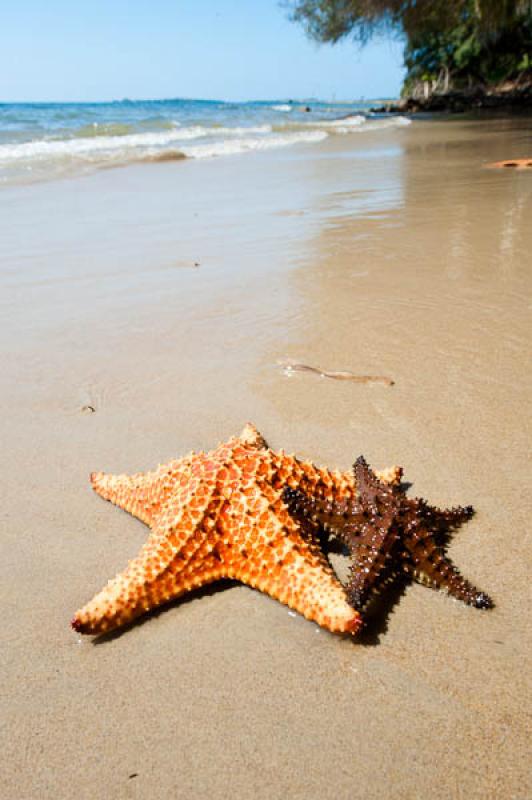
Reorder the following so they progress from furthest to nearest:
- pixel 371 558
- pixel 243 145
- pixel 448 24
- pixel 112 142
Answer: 1. pixel 448 24
2. pixel 112 142
3. pixel 243 145
4. pixel 371 558

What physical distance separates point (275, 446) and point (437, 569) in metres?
1.39

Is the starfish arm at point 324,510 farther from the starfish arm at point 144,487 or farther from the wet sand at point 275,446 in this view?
the starfish arm at point 144,487

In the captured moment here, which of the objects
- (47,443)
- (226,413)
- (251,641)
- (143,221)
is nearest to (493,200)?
(143,221)

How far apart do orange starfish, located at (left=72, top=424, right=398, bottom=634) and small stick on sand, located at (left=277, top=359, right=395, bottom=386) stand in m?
1.50

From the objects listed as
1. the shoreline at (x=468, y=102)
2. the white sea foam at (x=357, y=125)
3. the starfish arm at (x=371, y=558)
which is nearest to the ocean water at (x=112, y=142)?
the white sea foam at (x=357, y=125)

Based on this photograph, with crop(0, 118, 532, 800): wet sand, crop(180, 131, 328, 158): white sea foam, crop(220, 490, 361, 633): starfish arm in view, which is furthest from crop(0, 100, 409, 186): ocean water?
crop(220, 490, 361, 633): starfish arm

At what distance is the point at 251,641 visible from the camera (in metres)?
2.41

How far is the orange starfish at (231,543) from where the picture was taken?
2.31 meters

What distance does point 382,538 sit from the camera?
7.77 feet

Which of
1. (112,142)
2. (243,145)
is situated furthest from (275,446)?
(112,142)

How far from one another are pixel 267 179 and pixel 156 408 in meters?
9.79

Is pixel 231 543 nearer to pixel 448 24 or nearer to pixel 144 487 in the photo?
pixel 144 487

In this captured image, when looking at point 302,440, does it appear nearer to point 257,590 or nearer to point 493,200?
point 257,590

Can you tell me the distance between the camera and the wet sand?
6.57 ft
